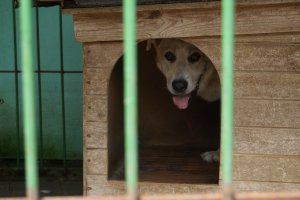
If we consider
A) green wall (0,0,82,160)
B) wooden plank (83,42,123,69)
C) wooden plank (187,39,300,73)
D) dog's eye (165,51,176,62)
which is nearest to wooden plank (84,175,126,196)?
wooden plank (83,42,123,69)

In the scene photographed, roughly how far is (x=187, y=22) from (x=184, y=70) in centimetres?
91

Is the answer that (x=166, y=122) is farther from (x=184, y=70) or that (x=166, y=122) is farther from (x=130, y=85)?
(x=130, y=85)

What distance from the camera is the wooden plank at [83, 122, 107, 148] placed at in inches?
127

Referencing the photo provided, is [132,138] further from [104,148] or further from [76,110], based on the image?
[76,110]

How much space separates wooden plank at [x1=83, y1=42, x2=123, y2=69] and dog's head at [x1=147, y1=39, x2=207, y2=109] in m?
0.76

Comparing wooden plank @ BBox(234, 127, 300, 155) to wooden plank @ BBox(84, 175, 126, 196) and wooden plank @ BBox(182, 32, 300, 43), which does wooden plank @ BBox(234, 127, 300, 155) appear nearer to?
wooden plank @ BBox(182, 32, 300, 43)

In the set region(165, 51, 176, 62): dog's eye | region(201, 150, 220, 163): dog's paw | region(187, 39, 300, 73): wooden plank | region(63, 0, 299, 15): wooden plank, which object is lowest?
region(201, 150, 220, 163): dog's paw

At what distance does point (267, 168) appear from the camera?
10.2 ft

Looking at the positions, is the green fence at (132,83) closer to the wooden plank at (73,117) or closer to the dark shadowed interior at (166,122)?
the dark shadowed interior at (166,122)

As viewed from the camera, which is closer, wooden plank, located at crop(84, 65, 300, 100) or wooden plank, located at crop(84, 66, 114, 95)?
wooden plank, located at crop(84, 65, 300, 100)

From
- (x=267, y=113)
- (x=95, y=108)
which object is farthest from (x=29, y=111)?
(x=267, y=113)

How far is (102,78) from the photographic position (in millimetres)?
3168

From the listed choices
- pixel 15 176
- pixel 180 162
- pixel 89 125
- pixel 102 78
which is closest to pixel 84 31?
pixel 102 78

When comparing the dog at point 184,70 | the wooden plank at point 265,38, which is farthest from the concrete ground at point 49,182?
the wooden plank at point 265,38
